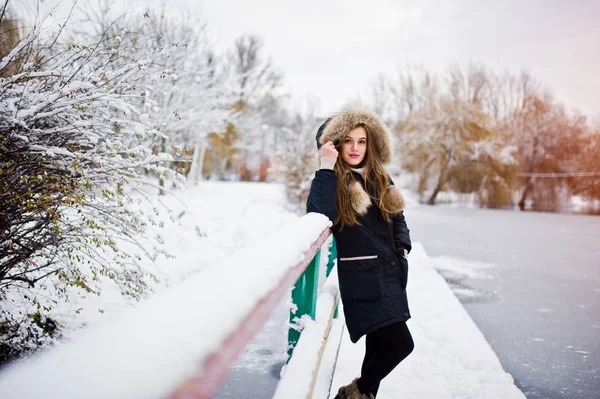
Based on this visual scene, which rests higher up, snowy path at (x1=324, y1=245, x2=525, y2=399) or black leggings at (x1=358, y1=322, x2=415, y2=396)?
black leggings at (x1=358, y1=322, x2=415, y2=396)

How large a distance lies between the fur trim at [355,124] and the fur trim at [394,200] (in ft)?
0.93

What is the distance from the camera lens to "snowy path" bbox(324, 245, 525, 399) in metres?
2.45

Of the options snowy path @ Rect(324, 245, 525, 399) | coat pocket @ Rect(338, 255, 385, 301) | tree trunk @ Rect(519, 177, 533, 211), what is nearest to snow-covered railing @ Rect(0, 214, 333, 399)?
coat pocket @ Rect(338, 255, 385, 301)

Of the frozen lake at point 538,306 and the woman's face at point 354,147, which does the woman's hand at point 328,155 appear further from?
the frozen lake at point 538,306

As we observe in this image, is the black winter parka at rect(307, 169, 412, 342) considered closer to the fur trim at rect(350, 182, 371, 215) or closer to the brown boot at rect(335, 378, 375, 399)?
the fur trim at rect(350, 182, 371, 215)

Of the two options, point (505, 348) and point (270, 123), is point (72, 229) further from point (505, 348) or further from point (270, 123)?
point (270, 123)

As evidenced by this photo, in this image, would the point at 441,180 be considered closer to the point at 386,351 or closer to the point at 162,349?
the point at 386,351

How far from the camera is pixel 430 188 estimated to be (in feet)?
100

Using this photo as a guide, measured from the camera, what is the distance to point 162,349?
547 mm

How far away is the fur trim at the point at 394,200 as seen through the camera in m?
2.09

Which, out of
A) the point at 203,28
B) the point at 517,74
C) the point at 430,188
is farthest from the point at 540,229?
the point at 517,74

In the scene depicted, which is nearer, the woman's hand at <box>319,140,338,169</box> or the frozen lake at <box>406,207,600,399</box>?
the woman's hand at <box>319,140,338,169</box>

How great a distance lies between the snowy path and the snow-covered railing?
131 cm

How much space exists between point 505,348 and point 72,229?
3875 mm
